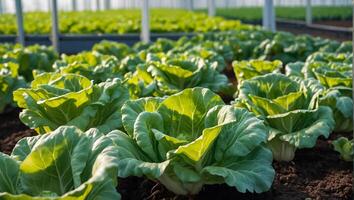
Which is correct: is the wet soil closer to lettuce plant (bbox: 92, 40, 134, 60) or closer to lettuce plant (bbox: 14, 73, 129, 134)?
lettuce plant (bbox: 92, 40, 134, 60)

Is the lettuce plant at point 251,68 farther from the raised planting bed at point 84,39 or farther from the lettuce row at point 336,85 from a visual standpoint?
the raised planting bed at point 84,39

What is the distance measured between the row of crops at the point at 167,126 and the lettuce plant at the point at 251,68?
0.01 metres

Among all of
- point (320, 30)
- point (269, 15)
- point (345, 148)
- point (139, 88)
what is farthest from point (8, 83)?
point (320, 30)

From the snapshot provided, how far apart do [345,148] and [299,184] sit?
1.79 feet

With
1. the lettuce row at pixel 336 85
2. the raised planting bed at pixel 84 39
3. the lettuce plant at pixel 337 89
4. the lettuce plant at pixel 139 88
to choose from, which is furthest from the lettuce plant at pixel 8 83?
the raised planting bed at pixel 84 39

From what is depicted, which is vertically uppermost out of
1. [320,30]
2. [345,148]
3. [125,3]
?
[125,3]

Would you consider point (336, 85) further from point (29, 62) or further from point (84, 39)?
point (84, 39)

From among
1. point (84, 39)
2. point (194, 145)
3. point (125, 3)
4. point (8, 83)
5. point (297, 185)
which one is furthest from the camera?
point (125, 3)

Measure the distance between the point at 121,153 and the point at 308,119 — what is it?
142 centimetres

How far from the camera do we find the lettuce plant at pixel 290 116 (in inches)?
126

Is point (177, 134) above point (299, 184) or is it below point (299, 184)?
above

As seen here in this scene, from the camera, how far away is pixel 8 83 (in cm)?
498

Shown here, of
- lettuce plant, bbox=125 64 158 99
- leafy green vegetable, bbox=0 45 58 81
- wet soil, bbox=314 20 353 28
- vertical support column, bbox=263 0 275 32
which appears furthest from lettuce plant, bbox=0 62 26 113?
wet soil, bbox=314 20 353 28

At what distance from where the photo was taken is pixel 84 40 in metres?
12.0
